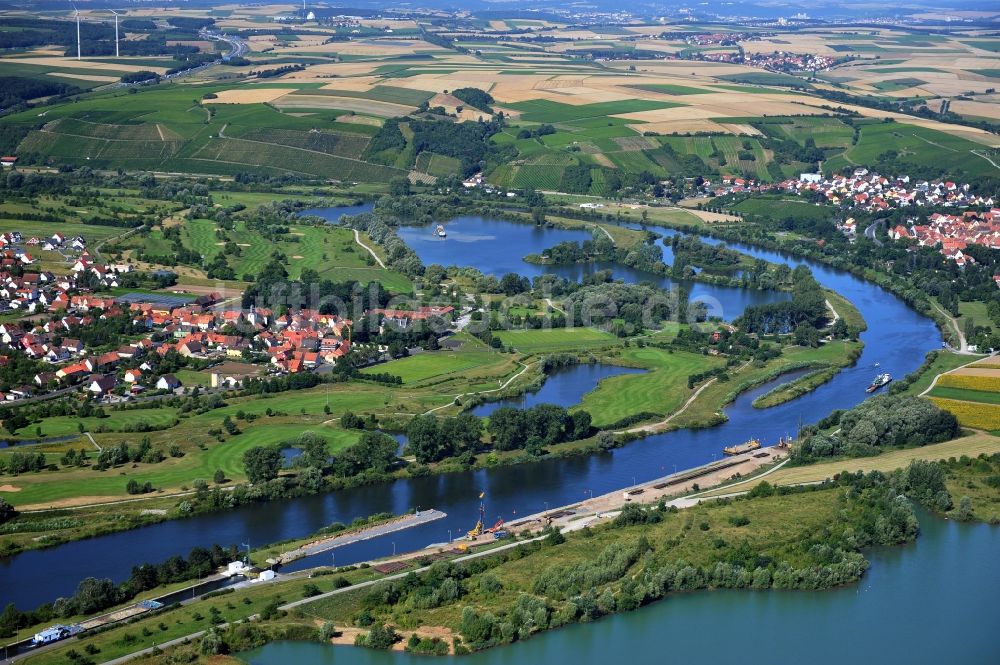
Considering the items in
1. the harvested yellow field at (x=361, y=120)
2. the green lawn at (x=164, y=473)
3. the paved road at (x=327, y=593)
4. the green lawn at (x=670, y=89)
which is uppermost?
the green lawn at (x=670, y=89)

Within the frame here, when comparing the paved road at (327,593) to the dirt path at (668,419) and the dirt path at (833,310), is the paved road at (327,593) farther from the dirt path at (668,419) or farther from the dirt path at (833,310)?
the dirt path at (833,310)

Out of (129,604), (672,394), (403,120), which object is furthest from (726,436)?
(403,120)

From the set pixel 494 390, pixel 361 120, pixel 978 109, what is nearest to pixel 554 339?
pixel 494 390

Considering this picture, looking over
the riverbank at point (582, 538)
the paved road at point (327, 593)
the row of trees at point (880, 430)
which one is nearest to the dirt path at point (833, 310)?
the row of trees at point (880, 430)

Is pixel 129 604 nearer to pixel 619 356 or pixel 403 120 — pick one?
pixel 619 356

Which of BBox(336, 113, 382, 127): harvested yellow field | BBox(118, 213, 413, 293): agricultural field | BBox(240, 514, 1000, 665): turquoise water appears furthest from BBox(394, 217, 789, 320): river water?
BBox(240, 514, 1000, 665): turquoise water

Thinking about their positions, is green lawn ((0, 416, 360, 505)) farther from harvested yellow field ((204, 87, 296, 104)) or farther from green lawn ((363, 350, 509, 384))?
harvested yellow field ((204, 87, 296, 104))

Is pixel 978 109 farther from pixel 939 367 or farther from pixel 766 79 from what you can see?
pixel 939 367
